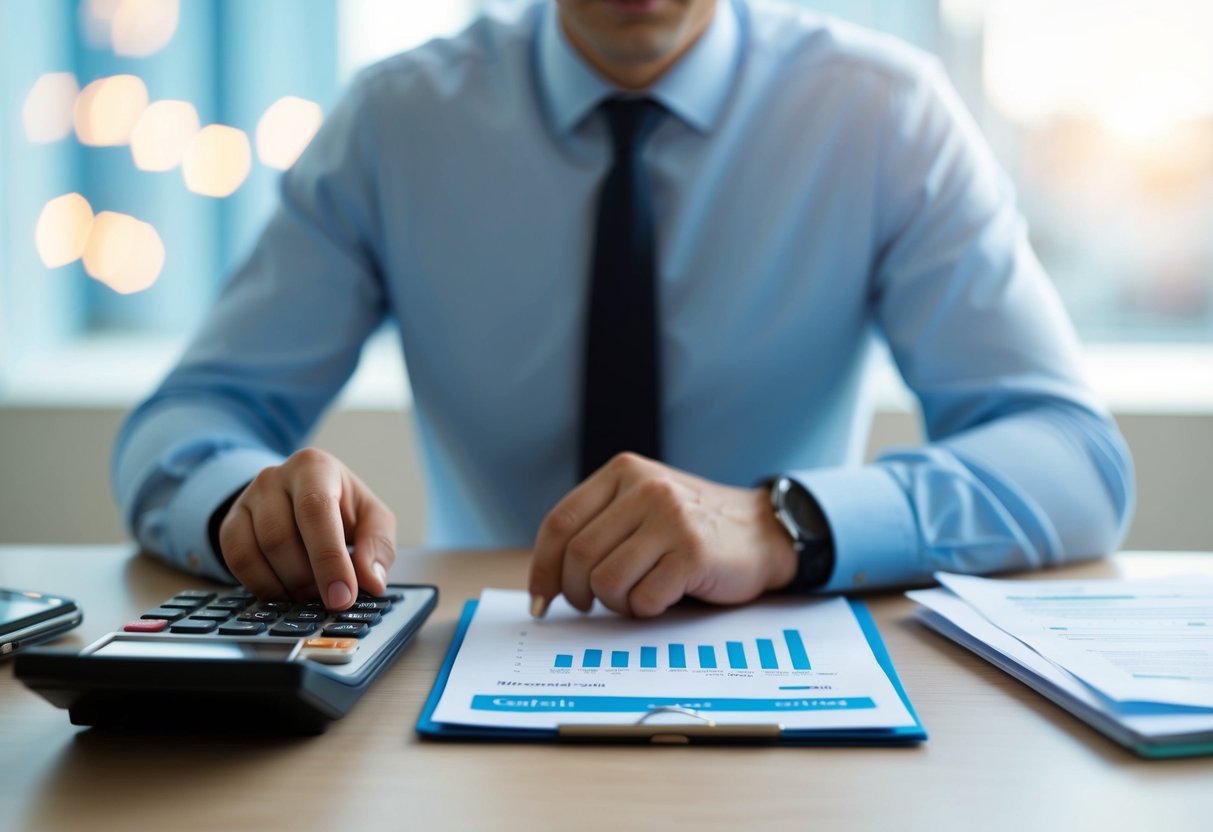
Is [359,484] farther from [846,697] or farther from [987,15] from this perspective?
[987,15]

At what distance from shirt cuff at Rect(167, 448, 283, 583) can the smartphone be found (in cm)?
15

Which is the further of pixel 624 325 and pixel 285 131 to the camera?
pixel 285 131

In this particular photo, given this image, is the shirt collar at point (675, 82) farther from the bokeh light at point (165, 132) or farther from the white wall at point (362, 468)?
the bokeh light at point (165, 132)

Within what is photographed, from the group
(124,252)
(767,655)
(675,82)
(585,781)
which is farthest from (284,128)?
(585,781)

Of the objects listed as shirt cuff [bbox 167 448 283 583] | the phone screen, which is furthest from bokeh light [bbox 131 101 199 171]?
the phone screen

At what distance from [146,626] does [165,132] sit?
204 centimetres

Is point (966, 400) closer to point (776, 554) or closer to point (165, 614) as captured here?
point (776, 554)

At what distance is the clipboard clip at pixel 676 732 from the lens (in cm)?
56

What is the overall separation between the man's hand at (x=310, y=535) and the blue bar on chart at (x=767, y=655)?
0.25m

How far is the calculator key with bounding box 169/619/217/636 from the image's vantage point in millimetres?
629

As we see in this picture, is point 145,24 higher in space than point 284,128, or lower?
higher

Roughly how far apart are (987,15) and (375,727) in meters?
2.21

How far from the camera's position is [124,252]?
2482 millimetres

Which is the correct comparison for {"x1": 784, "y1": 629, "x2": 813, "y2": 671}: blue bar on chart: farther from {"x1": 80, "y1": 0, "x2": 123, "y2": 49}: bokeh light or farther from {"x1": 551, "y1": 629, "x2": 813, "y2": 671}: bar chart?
{"x1": 80, "y1": 0, "x2": 123, "y2": 49}: bokeh light
